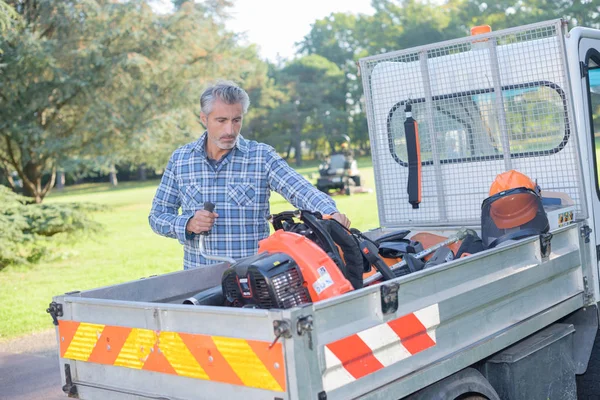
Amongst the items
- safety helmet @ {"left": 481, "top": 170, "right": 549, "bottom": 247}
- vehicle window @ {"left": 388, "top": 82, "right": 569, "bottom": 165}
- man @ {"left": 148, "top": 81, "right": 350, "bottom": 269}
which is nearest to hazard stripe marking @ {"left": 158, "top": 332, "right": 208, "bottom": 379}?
man @ {"left": 148, "top": 81, "right": 350, "bottom": 269}

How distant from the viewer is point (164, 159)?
89.9ft

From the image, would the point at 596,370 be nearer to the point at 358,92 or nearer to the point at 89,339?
the point at 89,339

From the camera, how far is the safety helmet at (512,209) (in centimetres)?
403

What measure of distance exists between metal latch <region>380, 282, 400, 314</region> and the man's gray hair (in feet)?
5.83

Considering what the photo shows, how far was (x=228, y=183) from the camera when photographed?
4.18m

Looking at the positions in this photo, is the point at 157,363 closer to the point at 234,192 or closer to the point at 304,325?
the point at 304,325

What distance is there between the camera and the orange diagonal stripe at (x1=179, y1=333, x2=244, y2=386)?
2551 mm

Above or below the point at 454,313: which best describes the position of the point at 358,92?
above

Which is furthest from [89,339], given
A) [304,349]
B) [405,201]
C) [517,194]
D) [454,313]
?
[405,201]

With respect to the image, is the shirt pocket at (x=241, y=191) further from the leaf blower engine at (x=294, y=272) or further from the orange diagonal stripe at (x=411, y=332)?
the orange diagonal stripe at (x=411, y=332)

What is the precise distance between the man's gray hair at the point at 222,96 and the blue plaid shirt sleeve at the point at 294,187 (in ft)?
1.13

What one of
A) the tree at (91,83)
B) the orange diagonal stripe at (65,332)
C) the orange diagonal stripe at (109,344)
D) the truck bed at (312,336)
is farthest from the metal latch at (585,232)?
the tree at (91,83)

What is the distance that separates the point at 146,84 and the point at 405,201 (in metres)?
17.5

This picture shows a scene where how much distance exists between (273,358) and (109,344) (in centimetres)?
92
